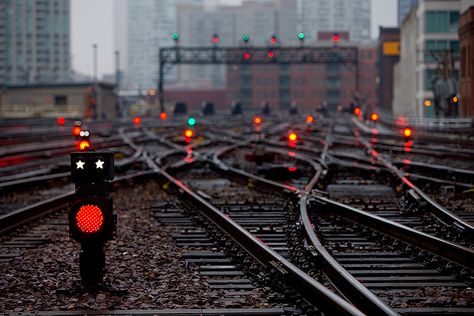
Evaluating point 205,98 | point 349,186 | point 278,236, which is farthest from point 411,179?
point 205,98

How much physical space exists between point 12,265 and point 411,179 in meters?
10.9

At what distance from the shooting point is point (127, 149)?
103 ft

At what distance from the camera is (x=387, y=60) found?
420 feet

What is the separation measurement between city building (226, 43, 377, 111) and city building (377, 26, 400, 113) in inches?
1041

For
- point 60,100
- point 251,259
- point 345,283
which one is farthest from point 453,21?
point 345,283

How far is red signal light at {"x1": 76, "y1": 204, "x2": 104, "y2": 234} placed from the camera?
23.6 ft

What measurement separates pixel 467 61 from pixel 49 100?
4769cm

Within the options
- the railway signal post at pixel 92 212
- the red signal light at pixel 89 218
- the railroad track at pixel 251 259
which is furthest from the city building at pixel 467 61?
the red signal light at pixel 89 218

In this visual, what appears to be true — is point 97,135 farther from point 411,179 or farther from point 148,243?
point 148,243

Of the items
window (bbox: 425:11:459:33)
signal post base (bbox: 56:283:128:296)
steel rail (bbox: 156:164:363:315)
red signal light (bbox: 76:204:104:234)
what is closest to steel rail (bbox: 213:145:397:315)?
steel rail (bbox: 156:164:363:315)

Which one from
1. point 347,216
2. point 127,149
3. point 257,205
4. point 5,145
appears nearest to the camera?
point 347,216

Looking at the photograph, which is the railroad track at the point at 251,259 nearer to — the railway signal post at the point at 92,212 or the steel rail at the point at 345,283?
the steel rail at the point at 345,283

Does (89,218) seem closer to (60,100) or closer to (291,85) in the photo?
(60,100)

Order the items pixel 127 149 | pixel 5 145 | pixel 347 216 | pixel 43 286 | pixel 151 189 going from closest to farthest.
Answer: pixel 43 286, pixel 347 216, pixel 151 189, pixel 127 149, pixel 5 145
